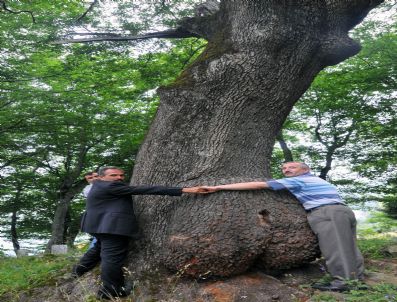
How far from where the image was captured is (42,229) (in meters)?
18.7

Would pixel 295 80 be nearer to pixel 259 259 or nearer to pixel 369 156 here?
pixel 259 259

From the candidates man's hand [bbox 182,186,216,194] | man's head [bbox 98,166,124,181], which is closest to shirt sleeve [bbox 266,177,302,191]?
man's hand [bbox 182,186,216,194]

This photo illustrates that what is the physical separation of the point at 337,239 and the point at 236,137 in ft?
5.53

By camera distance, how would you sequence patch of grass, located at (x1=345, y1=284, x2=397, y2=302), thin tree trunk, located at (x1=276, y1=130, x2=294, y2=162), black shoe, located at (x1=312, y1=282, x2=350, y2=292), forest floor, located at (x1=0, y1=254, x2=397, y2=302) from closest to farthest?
patch of grass, located at (x1=345, y1=284, x2=397, y2=302) → forest floor, located at (x1=0, y1=254, x2=397, y2=302) → black shoe, located at (x1=312, y1=282, x2=350, y2=292) → thin tree trunk, located at (x1=276, y1=130, x2=294, y2=162)

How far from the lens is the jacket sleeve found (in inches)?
182

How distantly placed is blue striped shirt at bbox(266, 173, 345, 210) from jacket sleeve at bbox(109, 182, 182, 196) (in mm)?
1097

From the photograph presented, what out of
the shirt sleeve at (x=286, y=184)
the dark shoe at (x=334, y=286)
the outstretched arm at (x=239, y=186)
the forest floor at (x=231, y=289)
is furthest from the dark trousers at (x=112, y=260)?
the dark shoe at (x=334, y=286)

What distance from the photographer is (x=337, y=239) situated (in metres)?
4.49

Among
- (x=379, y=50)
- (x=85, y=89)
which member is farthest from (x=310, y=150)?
(x=85, y=89)

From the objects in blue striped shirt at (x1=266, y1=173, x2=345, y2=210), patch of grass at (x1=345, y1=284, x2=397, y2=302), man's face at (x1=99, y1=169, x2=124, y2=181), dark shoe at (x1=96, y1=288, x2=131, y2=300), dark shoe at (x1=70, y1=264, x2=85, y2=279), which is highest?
man's face at (x1=99, y1=169, x2=124, y2=181)

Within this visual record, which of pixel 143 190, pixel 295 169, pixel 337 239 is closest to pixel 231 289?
pixel 337 239

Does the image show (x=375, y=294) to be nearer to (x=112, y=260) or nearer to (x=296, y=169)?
(x=296, y=169)

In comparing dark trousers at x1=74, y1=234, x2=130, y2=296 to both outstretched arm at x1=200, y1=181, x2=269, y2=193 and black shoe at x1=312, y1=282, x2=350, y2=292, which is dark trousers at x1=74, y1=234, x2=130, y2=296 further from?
black shoe at x1=312, y1=282, x2=350, y2=292

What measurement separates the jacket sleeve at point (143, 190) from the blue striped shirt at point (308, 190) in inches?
43.2
